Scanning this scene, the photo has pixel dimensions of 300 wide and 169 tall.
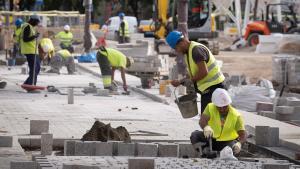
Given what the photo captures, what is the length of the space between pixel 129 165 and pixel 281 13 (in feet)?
161

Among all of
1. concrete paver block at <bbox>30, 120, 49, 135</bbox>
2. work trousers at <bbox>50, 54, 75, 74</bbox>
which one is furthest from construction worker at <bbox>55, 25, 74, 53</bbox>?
concrete paver block at <bbox>30, 120, 49, 135</bbox>

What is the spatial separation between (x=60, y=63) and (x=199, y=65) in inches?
753

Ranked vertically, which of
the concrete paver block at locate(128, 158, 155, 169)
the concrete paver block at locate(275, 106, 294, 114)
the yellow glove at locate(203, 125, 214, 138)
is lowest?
the concrete paver block at locate(275, 106, 294, 114)

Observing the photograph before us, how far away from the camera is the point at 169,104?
74.1 feet

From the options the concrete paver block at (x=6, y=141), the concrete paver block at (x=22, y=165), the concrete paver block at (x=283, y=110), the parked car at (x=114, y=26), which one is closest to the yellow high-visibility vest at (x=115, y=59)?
A: the concrete paver block at (x=283, y=110)

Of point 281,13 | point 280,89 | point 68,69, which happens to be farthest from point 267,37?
point 280,89

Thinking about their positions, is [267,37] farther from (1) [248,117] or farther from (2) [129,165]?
(2) [129,165]

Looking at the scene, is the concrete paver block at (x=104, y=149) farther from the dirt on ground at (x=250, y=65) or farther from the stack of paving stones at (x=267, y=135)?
the dirt on ground at (x=250, y=65)

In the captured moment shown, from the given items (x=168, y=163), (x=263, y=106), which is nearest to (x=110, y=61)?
(x=263, y=106)

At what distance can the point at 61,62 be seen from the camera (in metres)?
33.4

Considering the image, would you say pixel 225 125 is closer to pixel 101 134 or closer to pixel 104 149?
pixel 104 149

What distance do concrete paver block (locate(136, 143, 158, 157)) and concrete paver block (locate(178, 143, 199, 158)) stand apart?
0.57 m

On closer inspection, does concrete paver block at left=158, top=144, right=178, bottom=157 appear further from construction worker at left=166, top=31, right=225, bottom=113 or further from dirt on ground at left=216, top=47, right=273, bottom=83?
dirt on ground at left=216, top=47, right=273, bottom=83

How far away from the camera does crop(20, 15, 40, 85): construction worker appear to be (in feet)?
83.8
